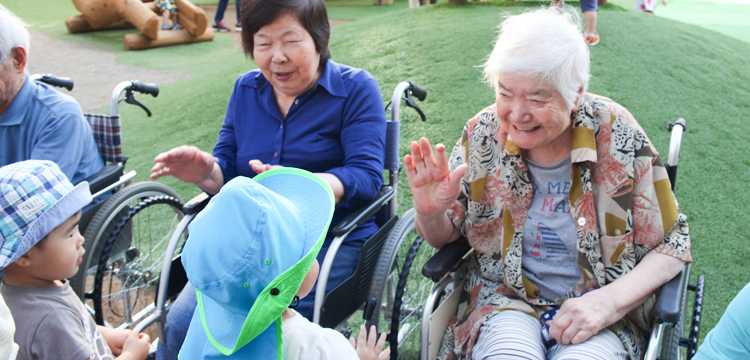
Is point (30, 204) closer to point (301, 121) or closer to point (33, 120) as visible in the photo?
point (301, 121)

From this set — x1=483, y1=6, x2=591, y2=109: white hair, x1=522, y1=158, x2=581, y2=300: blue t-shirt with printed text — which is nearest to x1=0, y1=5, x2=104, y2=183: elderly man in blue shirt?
x1=483, y1=6, x2=591, y2=109: white hair

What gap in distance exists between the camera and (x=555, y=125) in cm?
151

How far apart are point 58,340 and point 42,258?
0.69ft

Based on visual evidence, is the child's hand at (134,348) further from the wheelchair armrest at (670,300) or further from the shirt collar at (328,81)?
the wheelchair armrest at (670,300)

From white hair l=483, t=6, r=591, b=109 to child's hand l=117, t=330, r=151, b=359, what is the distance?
129 cm

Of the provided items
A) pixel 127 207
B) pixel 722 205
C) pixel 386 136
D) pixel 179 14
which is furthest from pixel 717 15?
pixel 127 207

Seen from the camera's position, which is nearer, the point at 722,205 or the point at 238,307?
the point at 238,307

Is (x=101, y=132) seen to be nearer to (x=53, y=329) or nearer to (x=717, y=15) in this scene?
(x=53, y=329)

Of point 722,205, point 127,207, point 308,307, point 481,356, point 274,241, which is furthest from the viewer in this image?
point 722,205

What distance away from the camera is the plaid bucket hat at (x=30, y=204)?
126 centimetres

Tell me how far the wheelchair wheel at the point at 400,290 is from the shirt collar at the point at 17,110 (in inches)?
61.2

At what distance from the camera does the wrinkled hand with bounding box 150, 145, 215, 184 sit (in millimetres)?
1700

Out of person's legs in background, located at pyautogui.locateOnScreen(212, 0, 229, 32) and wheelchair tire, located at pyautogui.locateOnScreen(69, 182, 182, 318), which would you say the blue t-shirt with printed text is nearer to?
wheelchair tire, located at pyautogui.locateOnScreen(69, 182, 182, 318)

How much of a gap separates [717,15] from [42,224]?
12285 millimetres
